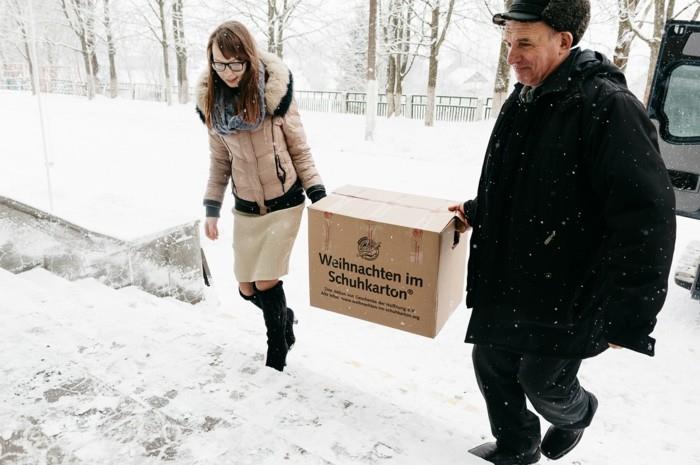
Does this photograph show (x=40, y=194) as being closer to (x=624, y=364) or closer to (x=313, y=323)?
(x=313, y=323)

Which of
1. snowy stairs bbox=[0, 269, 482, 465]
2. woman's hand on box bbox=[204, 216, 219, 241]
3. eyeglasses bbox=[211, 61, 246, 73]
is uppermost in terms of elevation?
eyeglasses bbox=[211, 61, 246, 73]

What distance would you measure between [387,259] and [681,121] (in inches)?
163

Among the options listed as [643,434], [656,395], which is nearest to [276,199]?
[643,434]

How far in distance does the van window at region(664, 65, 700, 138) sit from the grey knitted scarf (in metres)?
4.20

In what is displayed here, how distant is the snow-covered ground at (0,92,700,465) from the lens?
7.39 feet

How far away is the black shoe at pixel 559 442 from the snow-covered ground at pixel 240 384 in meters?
0.29

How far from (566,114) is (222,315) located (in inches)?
135

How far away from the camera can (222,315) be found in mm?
4453

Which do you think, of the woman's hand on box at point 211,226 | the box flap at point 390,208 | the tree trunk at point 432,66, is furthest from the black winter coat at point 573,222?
the tree trunk at point 432,66

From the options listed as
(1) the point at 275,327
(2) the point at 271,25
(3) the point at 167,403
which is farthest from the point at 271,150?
(2) the point at 271,25

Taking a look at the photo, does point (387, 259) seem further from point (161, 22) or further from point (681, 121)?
point (161, 22)

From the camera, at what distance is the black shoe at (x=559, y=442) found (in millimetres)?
2423

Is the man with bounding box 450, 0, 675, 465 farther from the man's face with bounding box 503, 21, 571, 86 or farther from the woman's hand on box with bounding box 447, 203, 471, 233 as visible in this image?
the woman's hand on box with bounding box 447, 203, 471, 233

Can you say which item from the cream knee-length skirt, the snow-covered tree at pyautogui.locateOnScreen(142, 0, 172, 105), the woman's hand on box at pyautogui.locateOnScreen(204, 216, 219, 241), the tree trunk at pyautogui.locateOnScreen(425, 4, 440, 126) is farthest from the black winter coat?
the snow-covered tree at pyautogui.locateOnScreen(142, 0, 172, 105)
